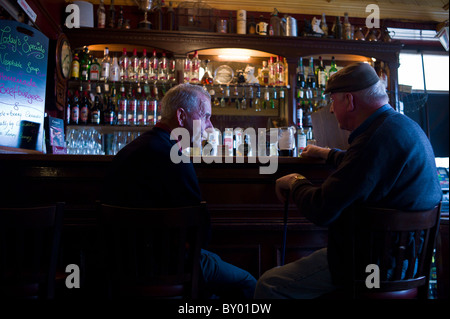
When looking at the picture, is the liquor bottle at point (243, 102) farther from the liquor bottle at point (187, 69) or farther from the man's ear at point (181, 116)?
the man's ear at point (181, 116)

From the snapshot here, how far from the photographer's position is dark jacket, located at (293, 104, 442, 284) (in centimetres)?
119

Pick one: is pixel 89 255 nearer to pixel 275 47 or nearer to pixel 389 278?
pixel 389 278

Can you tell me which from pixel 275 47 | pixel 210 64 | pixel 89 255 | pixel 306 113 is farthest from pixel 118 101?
pixel 89 255

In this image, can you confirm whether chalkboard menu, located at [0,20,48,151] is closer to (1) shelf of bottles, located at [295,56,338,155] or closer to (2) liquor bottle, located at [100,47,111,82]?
(2) liquor bottle, located at [100,47,111,82]

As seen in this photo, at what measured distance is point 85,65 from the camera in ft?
12.9

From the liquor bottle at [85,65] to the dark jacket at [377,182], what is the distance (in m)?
3.31

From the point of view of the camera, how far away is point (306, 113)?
4.34 meters

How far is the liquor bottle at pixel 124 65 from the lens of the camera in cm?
396

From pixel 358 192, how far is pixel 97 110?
345 cm

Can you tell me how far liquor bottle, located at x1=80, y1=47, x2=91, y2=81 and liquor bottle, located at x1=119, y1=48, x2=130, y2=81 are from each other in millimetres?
336

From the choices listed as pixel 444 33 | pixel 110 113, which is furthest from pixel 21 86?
pixel 444 33

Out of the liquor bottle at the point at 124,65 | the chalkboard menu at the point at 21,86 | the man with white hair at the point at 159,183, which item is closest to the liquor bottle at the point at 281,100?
the liquor bottle at the point at 124,65
